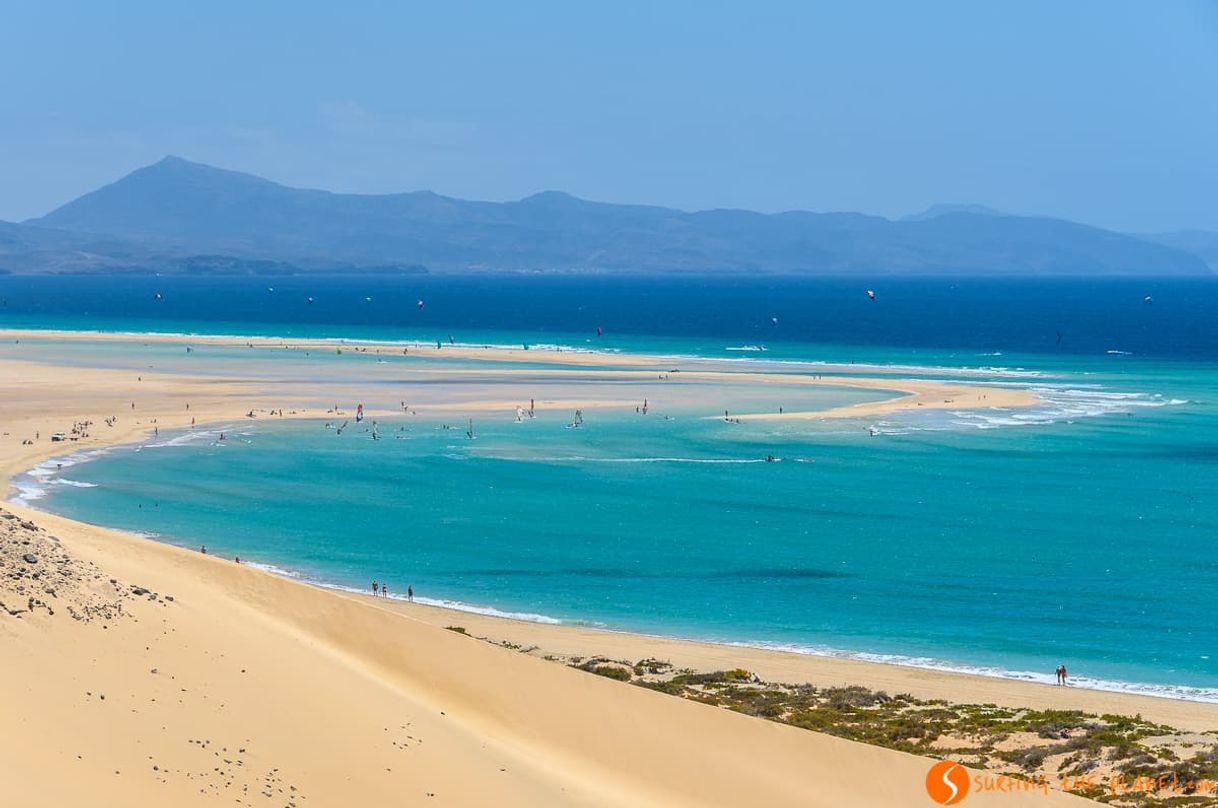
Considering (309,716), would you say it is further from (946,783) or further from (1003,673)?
(1003,673)

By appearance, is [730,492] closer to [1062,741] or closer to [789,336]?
[1062,741]

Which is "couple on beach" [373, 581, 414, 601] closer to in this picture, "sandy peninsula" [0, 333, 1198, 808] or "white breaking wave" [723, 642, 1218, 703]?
"white breaking wave" [723, 642, 1218, 703]

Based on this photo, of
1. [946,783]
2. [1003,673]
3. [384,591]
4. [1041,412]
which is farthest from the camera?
[1041,412]

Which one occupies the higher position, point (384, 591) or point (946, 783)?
point (946, 783)

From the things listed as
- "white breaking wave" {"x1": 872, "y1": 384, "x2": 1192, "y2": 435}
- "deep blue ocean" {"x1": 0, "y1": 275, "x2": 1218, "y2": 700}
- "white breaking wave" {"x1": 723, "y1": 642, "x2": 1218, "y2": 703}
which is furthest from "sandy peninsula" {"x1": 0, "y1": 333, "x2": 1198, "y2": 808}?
"white breaking wave" {"x1": 872, "y1": 384, "x2": 1192, "y2": 435}

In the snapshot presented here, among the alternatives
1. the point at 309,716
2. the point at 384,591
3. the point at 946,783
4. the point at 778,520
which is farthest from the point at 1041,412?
the point at 309,716

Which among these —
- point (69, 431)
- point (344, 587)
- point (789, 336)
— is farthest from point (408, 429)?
point (789, 336)
